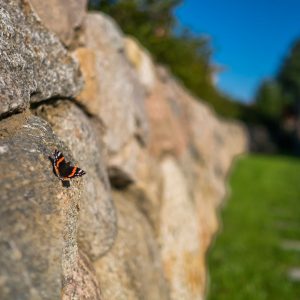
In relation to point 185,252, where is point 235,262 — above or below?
above

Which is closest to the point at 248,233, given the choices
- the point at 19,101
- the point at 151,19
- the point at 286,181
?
the point at 151,19

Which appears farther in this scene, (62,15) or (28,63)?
(62,15)

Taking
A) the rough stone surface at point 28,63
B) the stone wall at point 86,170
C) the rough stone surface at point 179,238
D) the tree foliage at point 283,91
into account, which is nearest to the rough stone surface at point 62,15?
the stone wall at point 86,170

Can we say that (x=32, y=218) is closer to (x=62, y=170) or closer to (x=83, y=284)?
(x=62, y=170)

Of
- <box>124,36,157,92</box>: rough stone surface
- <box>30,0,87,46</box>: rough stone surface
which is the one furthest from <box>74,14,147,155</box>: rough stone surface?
<box>124,36,157,92</box>: rough stone surface

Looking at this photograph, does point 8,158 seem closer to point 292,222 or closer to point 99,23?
point 99,23

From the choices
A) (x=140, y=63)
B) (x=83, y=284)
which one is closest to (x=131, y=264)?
(x=83, y=284)

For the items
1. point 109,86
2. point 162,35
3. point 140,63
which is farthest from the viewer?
point 162,35
